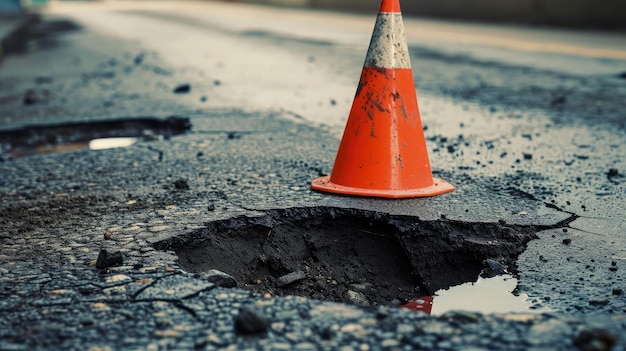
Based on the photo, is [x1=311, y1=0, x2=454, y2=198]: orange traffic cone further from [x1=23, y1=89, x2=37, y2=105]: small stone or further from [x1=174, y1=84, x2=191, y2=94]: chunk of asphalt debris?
[x1=23, y1=89, x2=37, y2=105]: small stone

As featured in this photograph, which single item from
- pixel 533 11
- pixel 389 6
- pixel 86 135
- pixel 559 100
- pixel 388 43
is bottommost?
pixel 86 135

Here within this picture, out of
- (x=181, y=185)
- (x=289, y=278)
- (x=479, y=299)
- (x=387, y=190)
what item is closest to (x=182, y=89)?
(x=181, y=185)

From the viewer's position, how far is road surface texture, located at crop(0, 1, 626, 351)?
1.96 metres

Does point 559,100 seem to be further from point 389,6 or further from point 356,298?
point 356,298

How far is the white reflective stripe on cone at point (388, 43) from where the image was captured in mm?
3369

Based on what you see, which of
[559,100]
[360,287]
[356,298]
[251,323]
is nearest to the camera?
[251,323]

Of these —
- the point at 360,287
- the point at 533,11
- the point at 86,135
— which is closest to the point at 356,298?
the point at 360,287

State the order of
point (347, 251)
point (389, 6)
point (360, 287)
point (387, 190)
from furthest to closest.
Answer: point (389, 6) → point (387, 190) → point (347, 251) → point (360, 287)

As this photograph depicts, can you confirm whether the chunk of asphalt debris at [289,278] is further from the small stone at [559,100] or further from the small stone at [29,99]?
the small stone at [29,99]

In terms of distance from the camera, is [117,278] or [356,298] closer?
[117,278]

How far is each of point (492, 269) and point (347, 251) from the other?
61 centimetres

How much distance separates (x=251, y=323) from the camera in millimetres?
1929

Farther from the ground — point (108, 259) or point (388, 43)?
point (388, 43)

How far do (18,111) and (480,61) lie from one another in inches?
219
